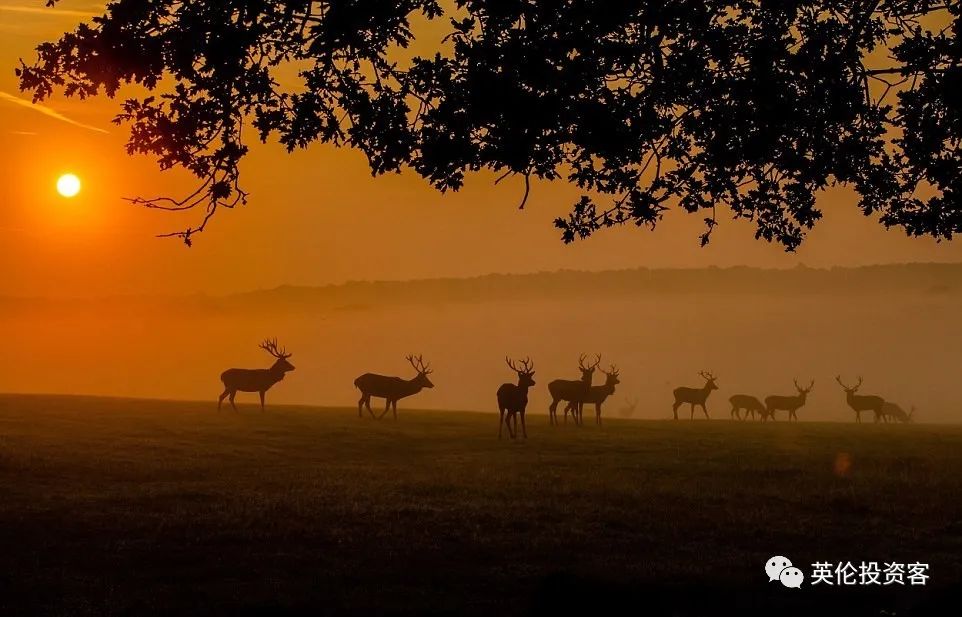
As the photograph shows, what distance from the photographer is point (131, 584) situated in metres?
14.2

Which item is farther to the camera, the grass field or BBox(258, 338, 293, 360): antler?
BBox(258, 338, 293, 360): antler

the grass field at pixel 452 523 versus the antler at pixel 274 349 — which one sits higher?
the antler at pixel 274 349

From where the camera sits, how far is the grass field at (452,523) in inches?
529

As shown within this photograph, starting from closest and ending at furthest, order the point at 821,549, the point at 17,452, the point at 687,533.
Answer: the point at 821,549
the point at 687,533
the point at 17,452

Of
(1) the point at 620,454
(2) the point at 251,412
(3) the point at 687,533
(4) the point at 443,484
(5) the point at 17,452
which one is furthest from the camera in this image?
(2) the point at 251,412

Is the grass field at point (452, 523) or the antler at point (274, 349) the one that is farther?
the antler at point (274, 349)

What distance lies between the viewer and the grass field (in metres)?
13.4

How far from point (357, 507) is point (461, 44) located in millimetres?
9438

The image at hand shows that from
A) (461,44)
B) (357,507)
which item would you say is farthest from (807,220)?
(357,507)

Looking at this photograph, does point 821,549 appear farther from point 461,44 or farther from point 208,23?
point 208,23

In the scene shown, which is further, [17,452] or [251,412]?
[251,412]

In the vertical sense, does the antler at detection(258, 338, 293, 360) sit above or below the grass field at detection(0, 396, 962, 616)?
above

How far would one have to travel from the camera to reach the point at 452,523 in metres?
18.6

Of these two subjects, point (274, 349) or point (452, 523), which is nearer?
point (452, 523)
